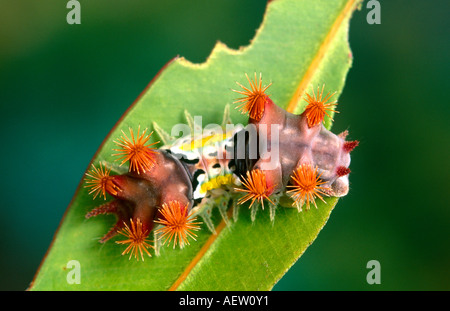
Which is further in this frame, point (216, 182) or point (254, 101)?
point (216, 182)

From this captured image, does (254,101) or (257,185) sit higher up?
(254,101)

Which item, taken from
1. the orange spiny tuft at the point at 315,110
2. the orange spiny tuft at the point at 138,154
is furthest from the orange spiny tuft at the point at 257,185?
the orange spiny tuft at the point at 138,154

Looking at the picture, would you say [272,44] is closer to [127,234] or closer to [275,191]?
[275,191]

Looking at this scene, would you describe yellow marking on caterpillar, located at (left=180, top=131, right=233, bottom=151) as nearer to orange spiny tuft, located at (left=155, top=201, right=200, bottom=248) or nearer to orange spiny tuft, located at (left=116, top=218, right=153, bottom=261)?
orange spiny tuft, located at (left=155, top=201, right=200, bottom=248)

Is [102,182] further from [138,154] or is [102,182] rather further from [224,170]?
[224,170]

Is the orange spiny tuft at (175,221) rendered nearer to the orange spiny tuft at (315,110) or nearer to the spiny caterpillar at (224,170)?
the spiny caterpillar at (224,170)

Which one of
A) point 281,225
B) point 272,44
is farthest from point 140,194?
point 272,44

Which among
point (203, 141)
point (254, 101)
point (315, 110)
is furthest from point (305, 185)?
point (203, 141)
